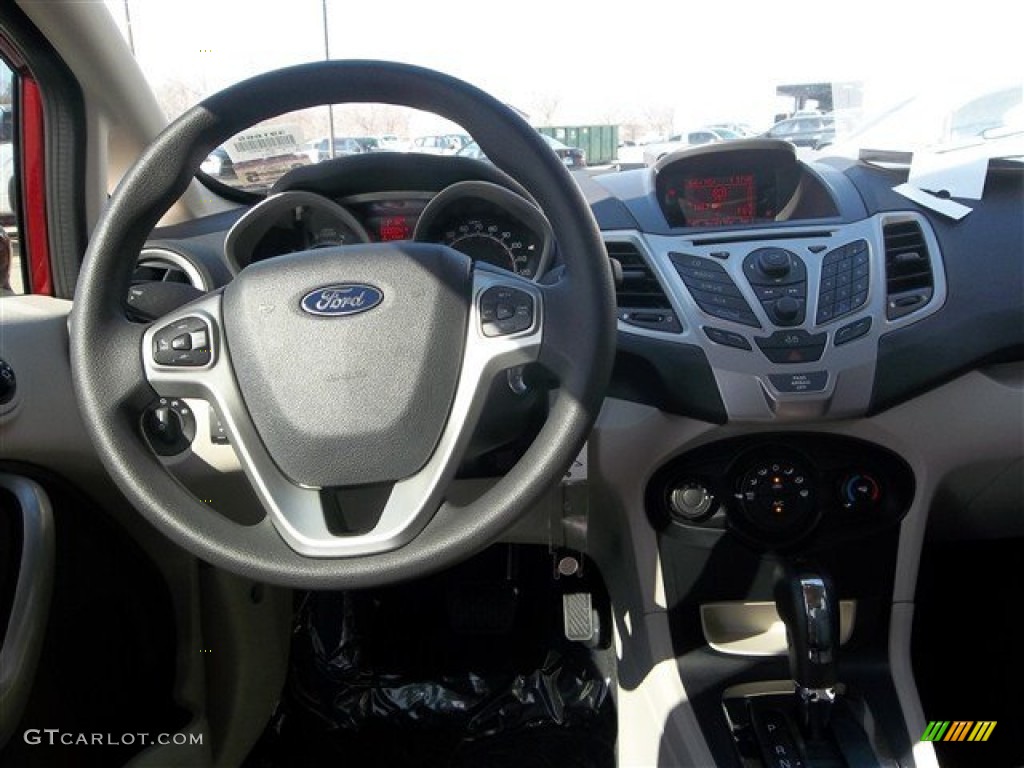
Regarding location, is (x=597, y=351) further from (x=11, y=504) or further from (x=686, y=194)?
(x=11, y=504)

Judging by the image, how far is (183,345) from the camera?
112 centimetres

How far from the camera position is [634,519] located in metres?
1.75

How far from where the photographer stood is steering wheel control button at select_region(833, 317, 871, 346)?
154 cm

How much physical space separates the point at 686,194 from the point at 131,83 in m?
1.19

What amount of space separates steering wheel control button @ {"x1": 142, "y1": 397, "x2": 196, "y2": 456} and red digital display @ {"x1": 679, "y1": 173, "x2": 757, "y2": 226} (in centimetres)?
105

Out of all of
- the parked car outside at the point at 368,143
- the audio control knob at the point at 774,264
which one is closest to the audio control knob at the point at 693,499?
the audio control knob at the point at 774,264

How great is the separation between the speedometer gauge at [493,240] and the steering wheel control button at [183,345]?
23.4 inches

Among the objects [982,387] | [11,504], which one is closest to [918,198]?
[982,387]

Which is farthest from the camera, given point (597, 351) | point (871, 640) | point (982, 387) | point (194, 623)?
point (194, 623)

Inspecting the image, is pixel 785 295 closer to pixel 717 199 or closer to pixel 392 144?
pixel 717 199

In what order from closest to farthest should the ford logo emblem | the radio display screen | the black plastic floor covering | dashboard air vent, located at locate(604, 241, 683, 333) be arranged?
the ford logo emblem
dashboard air vent, located at locate(604, 241, 683, 333)
the radio display screen
the black plastic floor covering

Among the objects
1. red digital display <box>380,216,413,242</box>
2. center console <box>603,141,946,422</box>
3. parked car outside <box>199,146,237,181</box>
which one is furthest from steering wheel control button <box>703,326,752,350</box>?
parked car outside <box>199,146,237,181</box>

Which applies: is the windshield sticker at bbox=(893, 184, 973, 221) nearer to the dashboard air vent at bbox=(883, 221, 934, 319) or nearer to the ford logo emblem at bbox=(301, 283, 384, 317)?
the dashboard air vent at bbox=(883, 221, 934, 319)

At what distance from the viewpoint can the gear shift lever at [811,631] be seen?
1.57 metres
